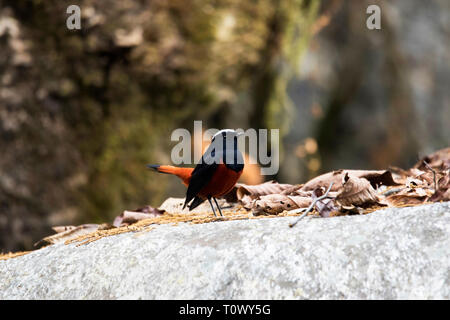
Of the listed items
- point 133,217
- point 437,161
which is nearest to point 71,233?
point 133,217

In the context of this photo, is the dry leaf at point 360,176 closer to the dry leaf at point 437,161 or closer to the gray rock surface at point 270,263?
the dry leaf at point 437,161

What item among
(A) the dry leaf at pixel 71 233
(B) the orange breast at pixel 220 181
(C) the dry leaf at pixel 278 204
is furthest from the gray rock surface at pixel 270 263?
(A) the dry leaf at pixel 71 233

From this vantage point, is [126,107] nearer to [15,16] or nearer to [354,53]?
[15,16]

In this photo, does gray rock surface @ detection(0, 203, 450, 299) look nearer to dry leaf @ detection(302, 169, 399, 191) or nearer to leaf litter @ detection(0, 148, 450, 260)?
leaf litter @ detection(0, 148, 450, 260)

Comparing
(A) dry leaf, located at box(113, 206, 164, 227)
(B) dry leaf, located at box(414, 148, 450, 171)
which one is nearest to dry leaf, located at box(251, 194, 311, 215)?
(A) dry leaf, located at box(113, 206, 164, 227)

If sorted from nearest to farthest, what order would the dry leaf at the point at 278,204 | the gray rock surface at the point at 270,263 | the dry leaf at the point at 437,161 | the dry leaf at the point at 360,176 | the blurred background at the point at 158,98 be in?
the gray rock surface at the point at 270,263 < the dry leaf at the point at 278,204 < the dry leaf at the point at 360,176 < the dry leaf at the point at 437,161 < the blurred background at the point at 158,98

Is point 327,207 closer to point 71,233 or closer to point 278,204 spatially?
point 278,204
